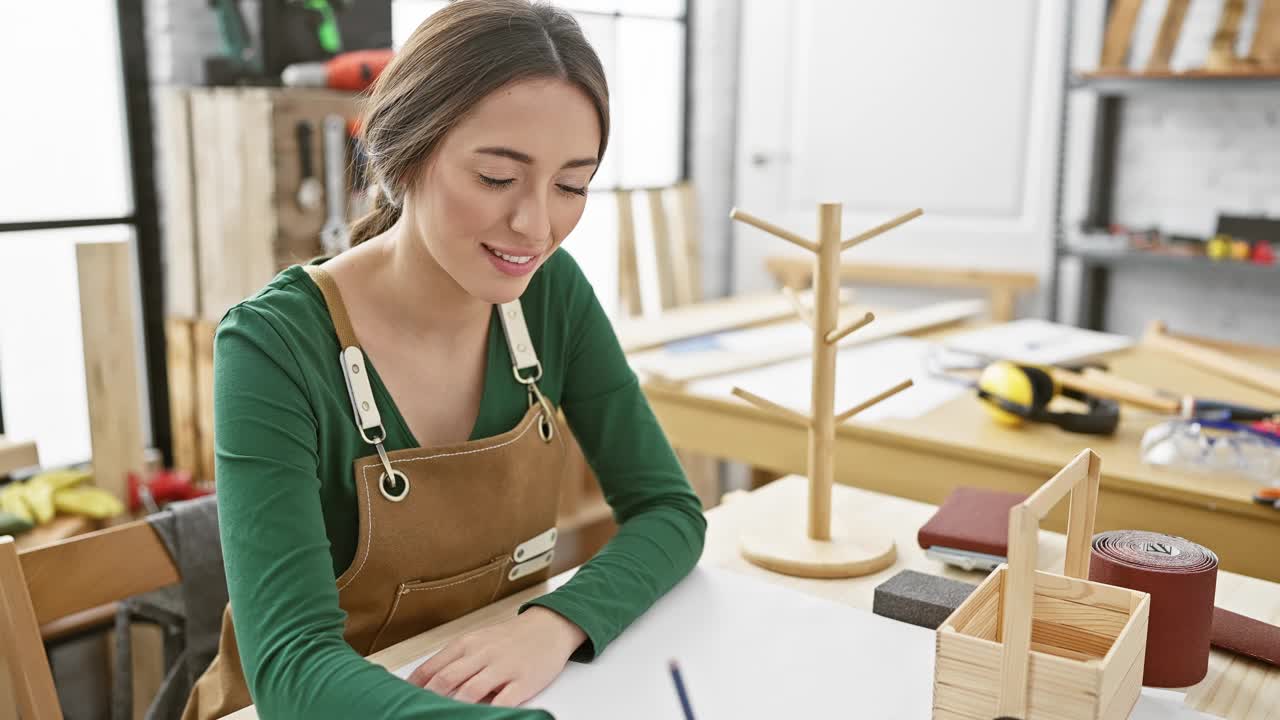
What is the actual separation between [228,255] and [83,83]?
1.78 ft

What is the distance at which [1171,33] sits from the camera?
3.28 meters

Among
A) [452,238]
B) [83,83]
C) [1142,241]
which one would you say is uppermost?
[83,83]

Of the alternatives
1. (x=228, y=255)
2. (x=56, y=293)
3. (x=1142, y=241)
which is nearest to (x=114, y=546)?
(x=228, y=255)

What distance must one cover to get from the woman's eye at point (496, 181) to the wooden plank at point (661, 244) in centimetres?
278

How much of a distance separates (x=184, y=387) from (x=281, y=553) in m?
1.89

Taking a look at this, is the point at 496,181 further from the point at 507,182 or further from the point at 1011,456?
the point at 1011,456

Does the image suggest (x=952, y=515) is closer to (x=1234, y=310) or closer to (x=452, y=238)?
(x=452, y=238)

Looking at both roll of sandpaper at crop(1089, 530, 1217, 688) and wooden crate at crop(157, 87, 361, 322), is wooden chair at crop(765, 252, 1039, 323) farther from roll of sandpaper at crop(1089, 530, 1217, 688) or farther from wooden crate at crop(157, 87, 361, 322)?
roll of sandpaper at crop(1089, 530, 1217, 688)

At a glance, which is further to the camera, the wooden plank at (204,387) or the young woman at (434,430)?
the wooden plank at (204,387)

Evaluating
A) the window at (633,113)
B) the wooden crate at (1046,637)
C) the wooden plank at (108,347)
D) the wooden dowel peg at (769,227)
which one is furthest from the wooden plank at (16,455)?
the window at (633,113)

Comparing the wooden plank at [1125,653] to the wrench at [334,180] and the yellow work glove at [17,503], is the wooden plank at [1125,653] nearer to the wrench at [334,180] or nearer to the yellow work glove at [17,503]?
the yellow work glove at [17,503]

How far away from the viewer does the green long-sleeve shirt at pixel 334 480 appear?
2.97 ft

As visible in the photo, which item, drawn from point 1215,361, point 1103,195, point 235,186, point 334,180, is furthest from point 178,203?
point 1103,195

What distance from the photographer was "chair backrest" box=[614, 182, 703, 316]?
3.67m
